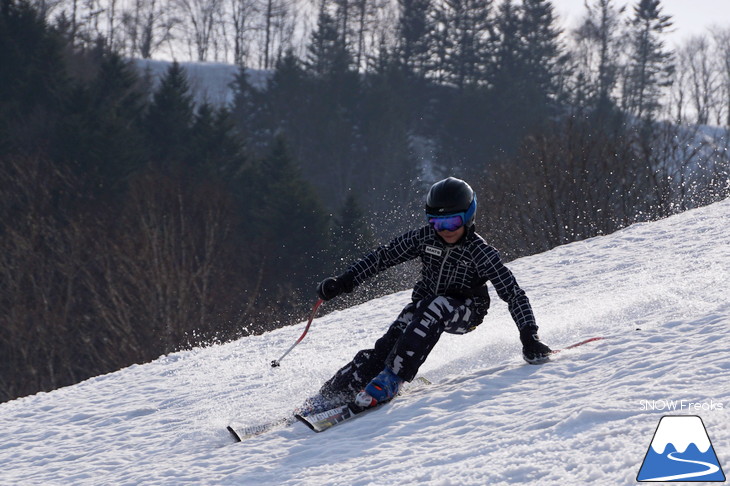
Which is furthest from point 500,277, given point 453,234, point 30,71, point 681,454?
point 30,71

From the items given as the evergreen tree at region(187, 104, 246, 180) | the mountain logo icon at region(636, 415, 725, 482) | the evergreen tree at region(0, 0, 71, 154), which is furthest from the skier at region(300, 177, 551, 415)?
the evergreen tree at region(0, 0, 71, 154)

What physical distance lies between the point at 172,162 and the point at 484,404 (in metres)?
29.2

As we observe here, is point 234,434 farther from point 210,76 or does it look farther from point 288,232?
point 210,76

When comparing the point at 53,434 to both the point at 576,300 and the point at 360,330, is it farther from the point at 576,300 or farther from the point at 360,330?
the point at 576,300

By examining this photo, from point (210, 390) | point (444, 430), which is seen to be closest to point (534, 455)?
point (444, 430)

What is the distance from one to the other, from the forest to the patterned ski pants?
11.8m

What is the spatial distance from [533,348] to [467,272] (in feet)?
1.88

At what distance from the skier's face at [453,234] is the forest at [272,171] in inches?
469

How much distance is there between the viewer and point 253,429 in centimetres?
468

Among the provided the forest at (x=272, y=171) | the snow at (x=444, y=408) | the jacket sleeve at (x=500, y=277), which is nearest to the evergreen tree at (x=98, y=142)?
the forest at (x=272, y=171)

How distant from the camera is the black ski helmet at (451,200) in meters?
4.64

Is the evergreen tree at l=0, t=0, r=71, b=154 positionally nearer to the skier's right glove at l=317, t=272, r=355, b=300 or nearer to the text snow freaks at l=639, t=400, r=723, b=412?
the skier's right glove at l=317, t=272, r=355, b=300

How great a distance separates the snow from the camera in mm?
3467

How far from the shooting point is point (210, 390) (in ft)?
20.6
